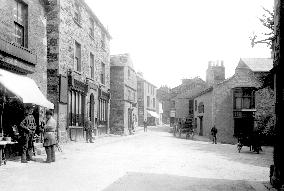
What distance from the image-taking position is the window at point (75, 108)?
66.1ft

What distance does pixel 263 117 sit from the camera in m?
29.9

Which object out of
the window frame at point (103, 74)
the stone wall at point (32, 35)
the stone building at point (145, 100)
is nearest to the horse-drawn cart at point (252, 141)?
the stone wall at point (32, 35)

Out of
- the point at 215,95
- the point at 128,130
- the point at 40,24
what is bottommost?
the point at 128,130

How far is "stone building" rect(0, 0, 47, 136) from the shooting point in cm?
1178

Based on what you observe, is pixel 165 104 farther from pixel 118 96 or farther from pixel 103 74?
pixel 103 74

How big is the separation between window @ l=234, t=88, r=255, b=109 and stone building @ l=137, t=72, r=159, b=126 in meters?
28.2

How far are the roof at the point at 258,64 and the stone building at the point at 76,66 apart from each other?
45.5 ft

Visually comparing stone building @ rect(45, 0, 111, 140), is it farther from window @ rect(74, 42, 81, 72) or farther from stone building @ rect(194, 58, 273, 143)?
stone building @ rect(194, 58, 273, 143)

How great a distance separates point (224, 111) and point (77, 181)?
85.2 feet

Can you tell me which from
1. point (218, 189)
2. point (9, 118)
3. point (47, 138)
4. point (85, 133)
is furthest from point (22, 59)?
point (85, 133)

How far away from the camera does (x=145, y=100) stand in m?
60.1

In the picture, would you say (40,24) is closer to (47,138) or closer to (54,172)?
(47,138)

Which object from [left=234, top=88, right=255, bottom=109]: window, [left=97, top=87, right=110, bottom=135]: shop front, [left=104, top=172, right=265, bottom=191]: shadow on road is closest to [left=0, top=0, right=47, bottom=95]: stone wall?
[left=104, top=172, right=265, bottom=191]: shadow on road

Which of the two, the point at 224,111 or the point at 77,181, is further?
the point at 224,111
